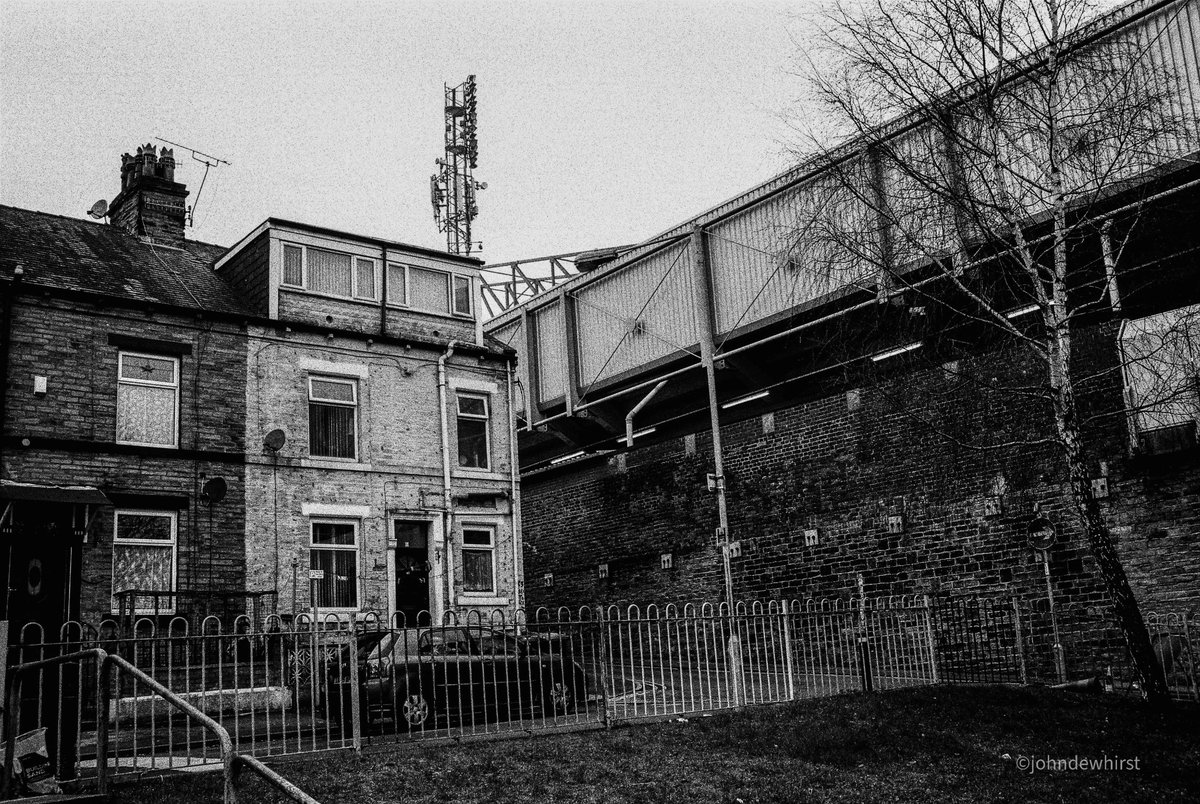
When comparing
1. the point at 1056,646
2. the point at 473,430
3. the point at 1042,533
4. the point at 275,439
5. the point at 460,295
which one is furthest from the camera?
the point at 460,295

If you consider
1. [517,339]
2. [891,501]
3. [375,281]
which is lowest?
[891,501]

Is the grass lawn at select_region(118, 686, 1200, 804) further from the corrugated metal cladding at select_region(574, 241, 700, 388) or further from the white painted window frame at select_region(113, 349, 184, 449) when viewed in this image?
the corrugated metal cladding at select_region(574, 241, 700, 388)

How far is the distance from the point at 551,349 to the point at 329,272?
10.1 m

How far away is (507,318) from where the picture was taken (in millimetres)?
32719

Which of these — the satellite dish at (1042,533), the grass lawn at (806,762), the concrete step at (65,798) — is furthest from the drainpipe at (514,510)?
the concrete step at (65,798)

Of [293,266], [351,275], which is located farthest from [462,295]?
[293,266]

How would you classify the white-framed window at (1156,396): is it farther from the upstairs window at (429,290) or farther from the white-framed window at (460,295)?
the upstairs window at (429,290)

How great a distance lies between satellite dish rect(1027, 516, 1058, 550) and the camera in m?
16.9

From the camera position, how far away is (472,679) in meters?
11.5

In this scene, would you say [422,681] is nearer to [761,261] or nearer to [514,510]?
[514,510]

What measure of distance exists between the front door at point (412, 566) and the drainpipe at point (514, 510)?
195 cm

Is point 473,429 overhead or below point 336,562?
overhead

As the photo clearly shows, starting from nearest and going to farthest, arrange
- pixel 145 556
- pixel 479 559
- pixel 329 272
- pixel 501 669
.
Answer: pixel 501 669 < pixel 145 556 < pixel 329 272 < pixel 479 559

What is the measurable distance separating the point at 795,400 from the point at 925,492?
6.58 m
